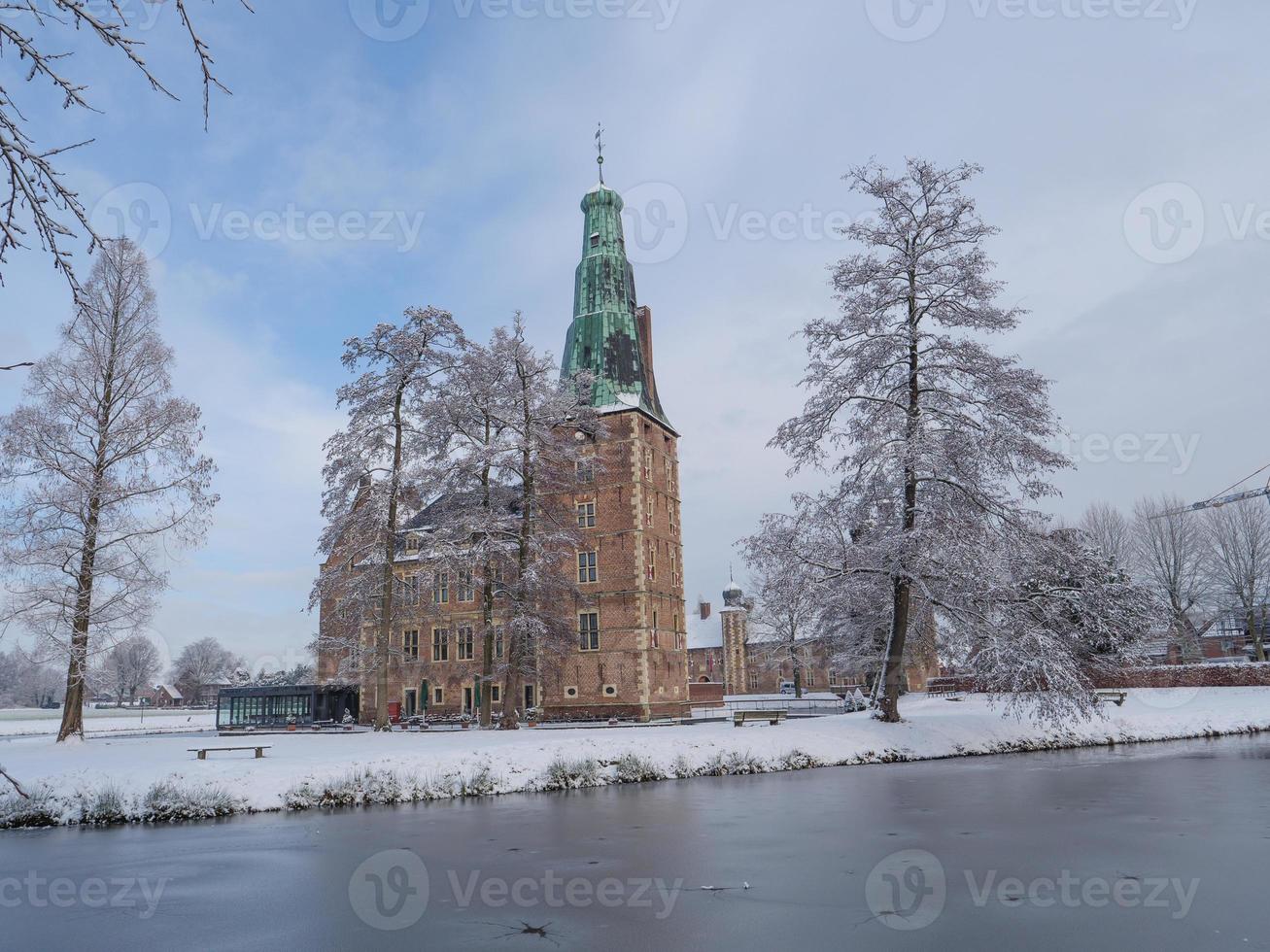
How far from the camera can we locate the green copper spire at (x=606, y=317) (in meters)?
42.8

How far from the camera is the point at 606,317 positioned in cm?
4338

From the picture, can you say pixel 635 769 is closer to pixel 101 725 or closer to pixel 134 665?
pixel 101 725

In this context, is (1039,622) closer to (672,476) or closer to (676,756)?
(676,756)

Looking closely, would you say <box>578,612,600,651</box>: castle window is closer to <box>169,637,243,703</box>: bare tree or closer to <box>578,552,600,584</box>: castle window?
<box>578,552,600,584</box>: castle window

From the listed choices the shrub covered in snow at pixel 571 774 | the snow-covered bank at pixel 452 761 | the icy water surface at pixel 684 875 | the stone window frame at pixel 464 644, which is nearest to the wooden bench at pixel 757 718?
the snow-covered bank at pixel 452 761

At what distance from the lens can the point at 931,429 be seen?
2427 cm

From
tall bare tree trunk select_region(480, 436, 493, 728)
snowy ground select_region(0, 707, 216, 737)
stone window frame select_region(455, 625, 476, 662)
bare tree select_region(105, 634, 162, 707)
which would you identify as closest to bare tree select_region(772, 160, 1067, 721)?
tall bare tree trunk select_region(480, 436, 493, 728)

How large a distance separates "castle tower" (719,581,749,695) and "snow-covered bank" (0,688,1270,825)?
2313 inches

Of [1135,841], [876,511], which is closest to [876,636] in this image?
[876,511]

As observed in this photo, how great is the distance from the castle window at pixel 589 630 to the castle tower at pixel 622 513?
0.05m

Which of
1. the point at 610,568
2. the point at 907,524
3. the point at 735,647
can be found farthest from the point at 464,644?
the point at 735,647

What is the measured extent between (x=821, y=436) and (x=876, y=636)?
45.3 feet

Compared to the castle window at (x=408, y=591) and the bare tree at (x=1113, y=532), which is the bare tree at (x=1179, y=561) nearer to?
the bare tree at (x=1113, y=532)

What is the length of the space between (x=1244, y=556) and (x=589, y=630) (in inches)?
1691
